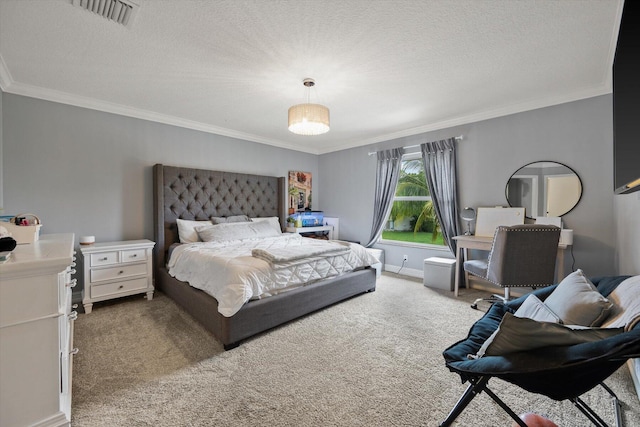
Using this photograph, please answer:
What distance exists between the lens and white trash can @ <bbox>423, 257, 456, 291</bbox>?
11.7 feet

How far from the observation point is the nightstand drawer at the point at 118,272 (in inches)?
112

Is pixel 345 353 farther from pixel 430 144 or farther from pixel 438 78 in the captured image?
pixel 430 144

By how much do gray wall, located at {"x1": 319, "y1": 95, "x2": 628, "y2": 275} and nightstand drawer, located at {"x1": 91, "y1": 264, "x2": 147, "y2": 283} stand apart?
3785 mm

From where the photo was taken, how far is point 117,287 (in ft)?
9.77

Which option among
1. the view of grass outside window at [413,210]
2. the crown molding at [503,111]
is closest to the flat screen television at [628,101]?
the crown molding at [503,111]

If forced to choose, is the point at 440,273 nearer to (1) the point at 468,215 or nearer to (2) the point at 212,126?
(1) the point at 468,215

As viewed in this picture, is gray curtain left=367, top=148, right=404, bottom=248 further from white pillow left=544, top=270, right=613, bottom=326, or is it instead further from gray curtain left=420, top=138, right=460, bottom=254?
white pillow left=544, top=270, right=613, bottom=326

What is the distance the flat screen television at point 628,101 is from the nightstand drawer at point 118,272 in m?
4.10

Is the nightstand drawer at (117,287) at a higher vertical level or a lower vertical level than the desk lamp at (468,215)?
lower

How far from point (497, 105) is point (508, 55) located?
4.08 feet

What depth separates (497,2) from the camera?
1.64m

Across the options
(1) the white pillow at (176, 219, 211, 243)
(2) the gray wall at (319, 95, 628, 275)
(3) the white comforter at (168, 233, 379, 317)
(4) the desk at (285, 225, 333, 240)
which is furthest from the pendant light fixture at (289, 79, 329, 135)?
(4) the desk at (285, 225, 333, 240)

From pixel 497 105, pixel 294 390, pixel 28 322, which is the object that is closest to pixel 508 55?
pixel 497 105

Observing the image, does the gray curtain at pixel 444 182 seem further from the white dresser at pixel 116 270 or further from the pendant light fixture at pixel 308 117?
the white dresser at pixel 116 270
